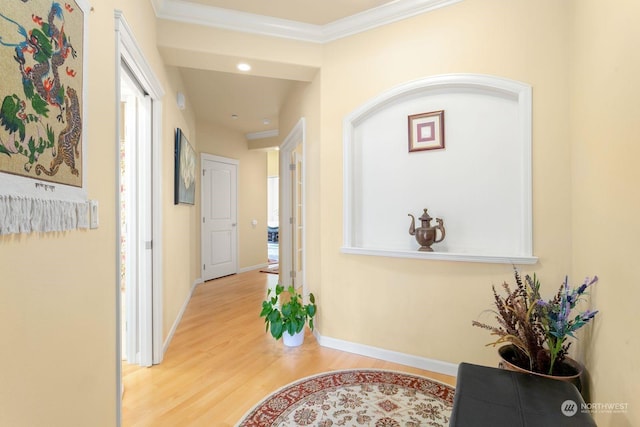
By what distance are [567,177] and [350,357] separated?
1.95 metres

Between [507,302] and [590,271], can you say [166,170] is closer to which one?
[507,302]

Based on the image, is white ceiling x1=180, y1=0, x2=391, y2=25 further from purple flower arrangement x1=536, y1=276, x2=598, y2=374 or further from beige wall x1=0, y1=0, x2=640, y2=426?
purple flower arrangement x1=536, y1=276, x2=598, y2=374

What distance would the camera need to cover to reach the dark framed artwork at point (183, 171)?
2.93 m

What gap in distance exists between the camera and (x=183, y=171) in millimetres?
3109

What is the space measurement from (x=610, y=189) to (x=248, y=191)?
17.5 ft

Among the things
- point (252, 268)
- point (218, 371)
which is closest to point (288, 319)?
point (218, 371)

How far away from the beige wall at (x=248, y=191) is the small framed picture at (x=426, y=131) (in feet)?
12.3

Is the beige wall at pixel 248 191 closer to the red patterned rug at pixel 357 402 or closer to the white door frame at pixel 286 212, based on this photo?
the white door frame at pixel 286 212

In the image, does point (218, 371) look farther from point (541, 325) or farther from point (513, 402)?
point (541, 325)

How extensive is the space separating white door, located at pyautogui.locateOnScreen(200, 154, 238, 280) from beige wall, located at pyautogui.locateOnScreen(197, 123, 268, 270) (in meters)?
0.14

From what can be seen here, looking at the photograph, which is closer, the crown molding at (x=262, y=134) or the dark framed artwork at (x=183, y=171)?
the dark framed artwork at (x=183, y=171)

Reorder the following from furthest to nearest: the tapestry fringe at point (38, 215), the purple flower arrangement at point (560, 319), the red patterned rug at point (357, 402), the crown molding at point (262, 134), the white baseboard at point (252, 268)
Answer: the white baseboard at point (252, 268), the crown molding at point (262, 134), the red patterned rug at point (357, 402), the purple flower arrangement at point (560, 319), the tapestry fringe at point (38, 215)

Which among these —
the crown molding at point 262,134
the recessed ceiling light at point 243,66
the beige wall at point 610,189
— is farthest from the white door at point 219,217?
the beige wall at point 610,189

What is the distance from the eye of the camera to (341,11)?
93.3 inches
